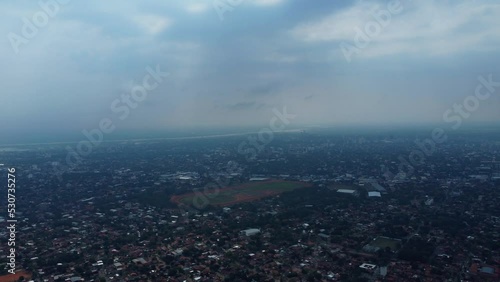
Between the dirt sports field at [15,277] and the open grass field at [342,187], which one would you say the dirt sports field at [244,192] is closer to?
the open grass field at [342,187]

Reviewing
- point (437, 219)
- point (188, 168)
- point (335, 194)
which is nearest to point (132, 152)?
point (188, 168)

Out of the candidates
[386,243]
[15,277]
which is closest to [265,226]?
[386,243]

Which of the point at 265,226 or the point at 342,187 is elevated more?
the point at 342,187

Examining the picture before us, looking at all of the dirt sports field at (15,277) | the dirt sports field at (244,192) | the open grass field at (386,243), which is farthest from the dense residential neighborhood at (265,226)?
the dirt sports field at (244,192)

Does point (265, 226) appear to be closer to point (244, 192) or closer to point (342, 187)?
point (244, 192)

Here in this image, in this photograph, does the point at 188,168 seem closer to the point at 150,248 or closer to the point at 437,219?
the point at 150,248

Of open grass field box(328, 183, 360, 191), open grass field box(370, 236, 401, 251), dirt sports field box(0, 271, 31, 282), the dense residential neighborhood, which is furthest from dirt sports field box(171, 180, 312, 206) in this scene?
dirt sports field box(0, 271, 31, 282)
